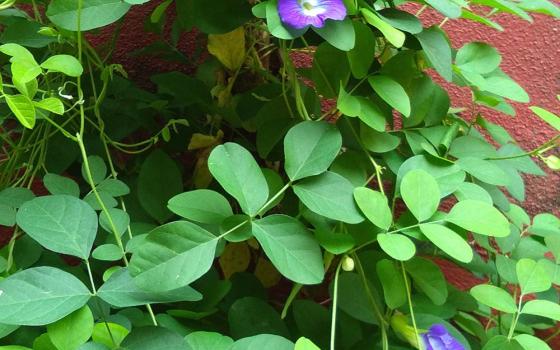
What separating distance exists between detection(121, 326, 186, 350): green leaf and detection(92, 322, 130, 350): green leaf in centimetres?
1

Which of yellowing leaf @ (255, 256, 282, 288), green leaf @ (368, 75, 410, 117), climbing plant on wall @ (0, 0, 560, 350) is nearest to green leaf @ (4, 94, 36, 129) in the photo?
climbing plant on wall @ (0, 0, 560, 350)

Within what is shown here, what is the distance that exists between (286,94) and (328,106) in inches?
8.5

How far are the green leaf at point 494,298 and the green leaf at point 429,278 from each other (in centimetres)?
4

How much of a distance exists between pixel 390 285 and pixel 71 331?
307 millimetres

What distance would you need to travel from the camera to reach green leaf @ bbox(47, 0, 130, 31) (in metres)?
0.55

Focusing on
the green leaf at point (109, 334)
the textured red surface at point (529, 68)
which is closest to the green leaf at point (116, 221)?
the green leaf at point (109, 334)

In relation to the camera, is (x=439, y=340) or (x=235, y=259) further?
(x=235, y=259)

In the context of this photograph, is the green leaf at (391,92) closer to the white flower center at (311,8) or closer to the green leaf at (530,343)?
the white flower center at (311,8)

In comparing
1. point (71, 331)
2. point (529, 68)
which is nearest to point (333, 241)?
point (71, 331)

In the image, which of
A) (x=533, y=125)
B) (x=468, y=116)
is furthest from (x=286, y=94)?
(x=533, y=125)

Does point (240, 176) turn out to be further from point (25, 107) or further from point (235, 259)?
point (235, 259)

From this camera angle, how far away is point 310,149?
1.82 ft

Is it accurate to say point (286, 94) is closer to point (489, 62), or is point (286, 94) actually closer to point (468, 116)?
point (489, 62)

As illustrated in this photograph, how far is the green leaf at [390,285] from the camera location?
1.93 ft
